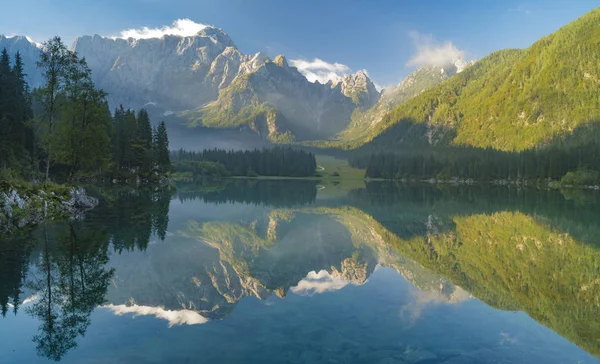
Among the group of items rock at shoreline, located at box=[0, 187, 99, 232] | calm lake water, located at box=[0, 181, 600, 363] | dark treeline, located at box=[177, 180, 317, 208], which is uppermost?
rock at shoreline, located at box=[0, 187, 99, 232]

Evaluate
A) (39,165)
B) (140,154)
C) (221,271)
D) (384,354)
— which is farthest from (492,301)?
(140,154)

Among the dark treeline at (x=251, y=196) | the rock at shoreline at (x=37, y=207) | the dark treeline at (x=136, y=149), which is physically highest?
the dark treeline at (x=136, y=149)

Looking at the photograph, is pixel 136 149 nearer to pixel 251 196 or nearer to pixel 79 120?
pixel 251 196

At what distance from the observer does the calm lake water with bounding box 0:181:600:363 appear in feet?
38.5

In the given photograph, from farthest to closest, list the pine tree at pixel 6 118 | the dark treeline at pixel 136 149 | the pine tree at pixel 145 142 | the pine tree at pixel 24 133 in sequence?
the pine tree at pixel 145 142, the dark treeline at pixel 136 149, the pine tree at pixel 24 133, the pine tree at pixel 6 118

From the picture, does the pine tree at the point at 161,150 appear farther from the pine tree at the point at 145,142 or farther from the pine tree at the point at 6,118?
the pine tree at the point at 6,118

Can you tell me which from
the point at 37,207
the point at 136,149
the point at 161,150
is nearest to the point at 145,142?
the point at 136,149

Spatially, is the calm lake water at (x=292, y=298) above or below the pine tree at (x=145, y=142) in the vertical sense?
below

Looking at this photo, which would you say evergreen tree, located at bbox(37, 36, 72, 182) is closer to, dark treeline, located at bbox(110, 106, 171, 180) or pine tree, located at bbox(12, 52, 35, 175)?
pine tree, located at bbox(12, 52, 35, 175)

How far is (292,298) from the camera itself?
17391mm

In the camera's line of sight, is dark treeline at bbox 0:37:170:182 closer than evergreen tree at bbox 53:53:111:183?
Yes

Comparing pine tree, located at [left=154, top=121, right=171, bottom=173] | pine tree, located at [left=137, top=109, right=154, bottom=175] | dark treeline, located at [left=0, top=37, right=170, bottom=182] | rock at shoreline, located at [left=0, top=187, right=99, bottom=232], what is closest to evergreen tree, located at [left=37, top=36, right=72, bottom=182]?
dark treeline, located at [left=0, top=37, right=170, bottom=182]

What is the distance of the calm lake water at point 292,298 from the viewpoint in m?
11.7

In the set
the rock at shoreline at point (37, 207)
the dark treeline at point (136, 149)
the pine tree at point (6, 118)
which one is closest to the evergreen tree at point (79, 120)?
the rock at shoreline at point (37, 207)
